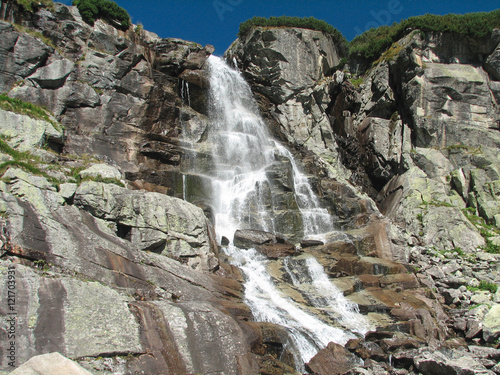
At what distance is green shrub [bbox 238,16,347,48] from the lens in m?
35.4

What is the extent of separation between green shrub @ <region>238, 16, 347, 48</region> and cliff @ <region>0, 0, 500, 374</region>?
114 cm

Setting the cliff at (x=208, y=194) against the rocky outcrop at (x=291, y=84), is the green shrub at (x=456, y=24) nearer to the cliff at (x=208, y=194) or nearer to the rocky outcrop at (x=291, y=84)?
the cliff at (x=208, y=194)

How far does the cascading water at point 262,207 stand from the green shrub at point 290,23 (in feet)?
15.6

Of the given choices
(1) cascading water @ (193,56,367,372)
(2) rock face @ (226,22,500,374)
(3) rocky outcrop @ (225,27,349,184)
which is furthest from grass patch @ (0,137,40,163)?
(3) rocky outcrop @ (225,27,349,184)

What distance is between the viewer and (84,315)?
7.63 m

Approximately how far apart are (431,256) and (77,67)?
962 inches

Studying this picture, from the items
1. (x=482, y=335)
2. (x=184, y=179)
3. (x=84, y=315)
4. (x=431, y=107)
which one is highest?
(x=431, y=107)

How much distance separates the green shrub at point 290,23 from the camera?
1394 inches

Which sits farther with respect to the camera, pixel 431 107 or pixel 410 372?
pixel 431 107

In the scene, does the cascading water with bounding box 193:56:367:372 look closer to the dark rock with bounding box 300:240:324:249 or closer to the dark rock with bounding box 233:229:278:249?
the dark rock with bounding box 233:229:278:249

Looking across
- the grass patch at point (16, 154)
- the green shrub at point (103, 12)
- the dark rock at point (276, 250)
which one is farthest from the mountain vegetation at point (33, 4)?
the dark rock at point (276, 250)

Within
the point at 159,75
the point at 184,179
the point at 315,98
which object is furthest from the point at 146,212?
the point at 315,98

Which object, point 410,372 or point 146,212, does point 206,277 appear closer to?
point 146,212

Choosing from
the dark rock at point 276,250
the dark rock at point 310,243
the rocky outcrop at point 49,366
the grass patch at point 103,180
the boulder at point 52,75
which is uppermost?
the boulder at point 52,75
